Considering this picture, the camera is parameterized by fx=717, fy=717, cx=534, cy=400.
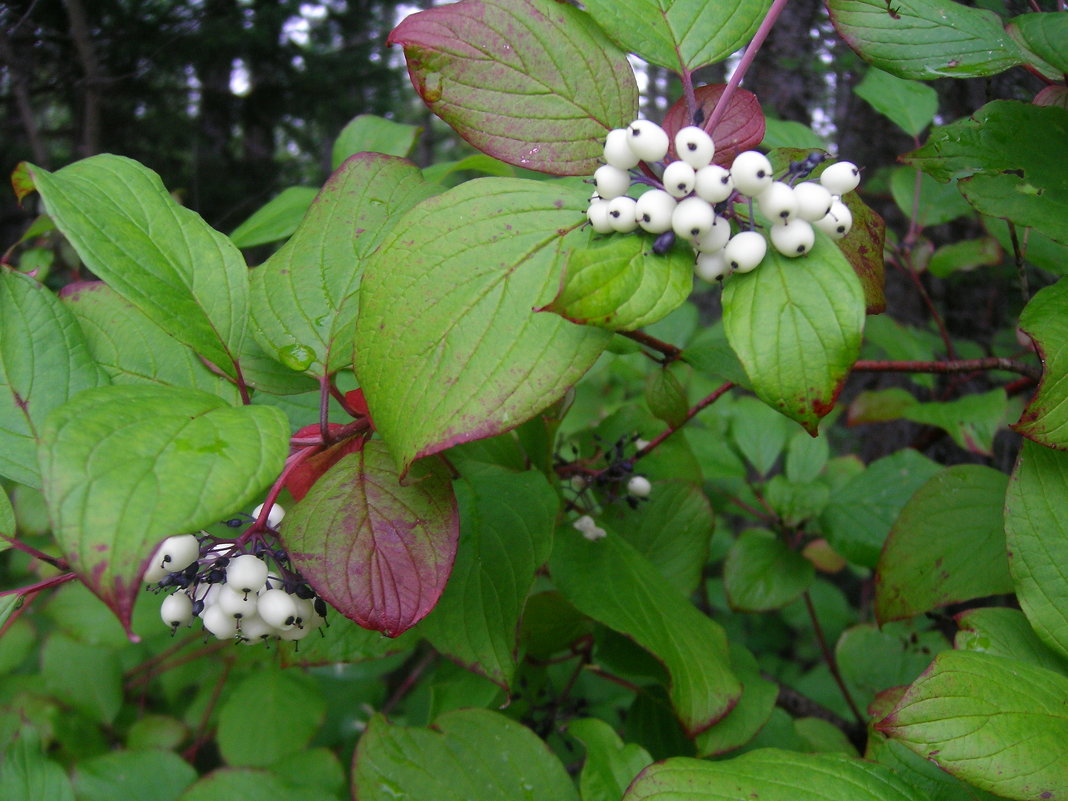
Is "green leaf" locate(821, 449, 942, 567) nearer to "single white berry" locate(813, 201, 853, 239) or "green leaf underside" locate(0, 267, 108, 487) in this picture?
"single white berry" locate(813, 201, 853, 239)

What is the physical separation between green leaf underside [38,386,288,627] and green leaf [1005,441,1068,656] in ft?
2.82

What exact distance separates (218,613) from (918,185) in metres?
1.70

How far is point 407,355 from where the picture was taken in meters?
0.68

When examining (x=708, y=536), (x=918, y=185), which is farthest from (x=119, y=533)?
(x=918, y=185)

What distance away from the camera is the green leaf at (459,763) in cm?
95

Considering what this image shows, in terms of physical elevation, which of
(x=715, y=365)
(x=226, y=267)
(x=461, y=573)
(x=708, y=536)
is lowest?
(x=708, y=536)

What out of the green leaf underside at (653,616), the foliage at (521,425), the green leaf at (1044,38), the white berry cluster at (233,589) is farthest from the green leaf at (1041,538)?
the white berry cluster at (233,589)

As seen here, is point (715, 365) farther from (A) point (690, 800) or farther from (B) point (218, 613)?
(B) point (218, 613)

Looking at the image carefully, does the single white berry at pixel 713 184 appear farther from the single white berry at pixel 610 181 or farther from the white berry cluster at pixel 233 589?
the white berry cluster at pixel 233 589

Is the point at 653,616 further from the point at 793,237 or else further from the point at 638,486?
the point at 793,237

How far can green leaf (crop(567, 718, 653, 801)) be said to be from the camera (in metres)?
0.95

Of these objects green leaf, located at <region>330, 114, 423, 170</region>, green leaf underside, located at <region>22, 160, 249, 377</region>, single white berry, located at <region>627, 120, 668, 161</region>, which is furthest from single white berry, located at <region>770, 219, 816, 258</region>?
green leaf, located at <region>330, 114, 423, 170</region>

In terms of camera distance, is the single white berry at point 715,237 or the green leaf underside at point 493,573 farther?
the green leaf underside at point 493,573

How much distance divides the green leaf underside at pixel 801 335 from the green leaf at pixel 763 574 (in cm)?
98
